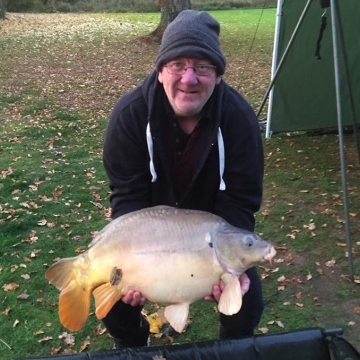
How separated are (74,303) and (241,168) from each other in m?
0.77

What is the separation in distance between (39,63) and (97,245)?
390 inches

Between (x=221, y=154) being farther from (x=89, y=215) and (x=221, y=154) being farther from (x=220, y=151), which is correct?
(x=89, y=215)

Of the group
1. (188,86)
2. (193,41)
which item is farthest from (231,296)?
(193,41)

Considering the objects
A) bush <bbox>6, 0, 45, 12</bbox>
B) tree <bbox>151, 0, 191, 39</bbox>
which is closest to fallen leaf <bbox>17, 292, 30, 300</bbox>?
tree <bbox>151, 0, 191, 39</bbox>

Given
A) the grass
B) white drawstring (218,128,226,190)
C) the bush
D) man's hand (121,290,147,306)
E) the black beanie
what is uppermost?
the black beanie

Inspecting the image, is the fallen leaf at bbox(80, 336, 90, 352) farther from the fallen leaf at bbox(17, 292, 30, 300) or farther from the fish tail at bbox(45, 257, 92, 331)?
the fish tail at bbox(45, 257, 92, 331)

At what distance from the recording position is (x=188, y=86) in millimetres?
1806

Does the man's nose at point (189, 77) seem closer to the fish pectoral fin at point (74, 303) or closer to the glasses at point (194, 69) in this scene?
the glasses at point (194, 69)

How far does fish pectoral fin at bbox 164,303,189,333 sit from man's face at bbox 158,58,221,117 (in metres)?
0.66

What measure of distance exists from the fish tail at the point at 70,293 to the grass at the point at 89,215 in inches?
36.9

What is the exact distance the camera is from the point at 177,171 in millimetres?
2066

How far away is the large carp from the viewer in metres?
1.71

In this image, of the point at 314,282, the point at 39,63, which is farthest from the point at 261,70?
the point at 314,282

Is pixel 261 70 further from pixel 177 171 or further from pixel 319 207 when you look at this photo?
pixel 177 171
